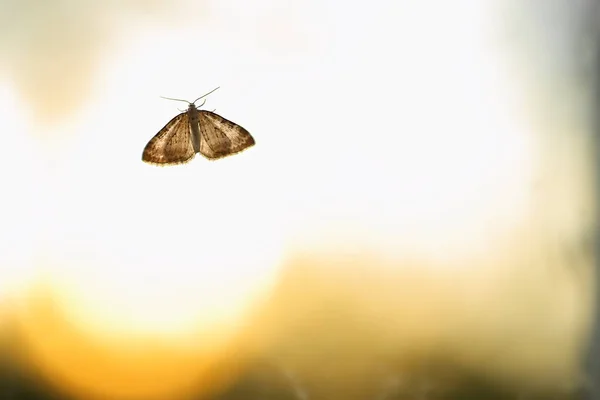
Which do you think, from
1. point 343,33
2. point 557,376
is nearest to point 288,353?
point 557,376

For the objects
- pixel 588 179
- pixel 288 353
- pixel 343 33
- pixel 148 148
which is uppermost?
pixel 343 33

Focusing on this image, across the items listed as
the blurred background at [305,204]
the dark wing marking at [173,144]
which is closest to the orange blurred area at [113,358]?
the blurred background at [305,204]

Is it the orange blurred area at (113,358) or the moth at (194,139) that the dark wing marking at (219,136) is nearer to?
the moth at (194,139)

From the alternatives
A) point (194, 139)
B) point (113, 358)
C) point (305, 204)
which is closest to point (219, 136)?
point (194, 139)

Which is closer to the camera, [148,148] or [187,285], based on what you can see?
[148,148]

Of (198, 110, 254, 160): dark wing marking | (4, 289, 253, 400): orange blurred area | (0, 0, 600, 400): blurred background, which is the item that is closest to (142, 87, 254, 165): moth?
(198, 110, 254, 160): dark wing marking

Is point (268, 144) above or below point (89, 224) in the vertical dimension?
above

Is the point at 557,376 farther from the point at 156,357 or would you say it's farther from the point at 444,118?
the point at 156,357

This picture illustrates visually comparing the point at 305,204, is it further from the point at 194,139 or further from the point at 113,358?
the point at 113,358
